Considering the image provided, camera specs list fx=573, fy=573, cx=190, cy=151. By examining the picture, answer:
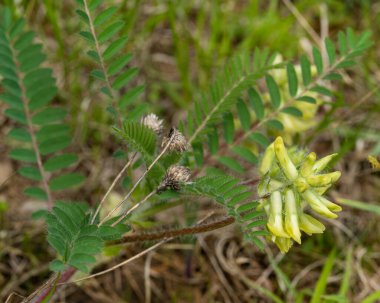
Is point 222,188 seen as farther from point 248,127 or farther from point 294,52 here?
point 294,52

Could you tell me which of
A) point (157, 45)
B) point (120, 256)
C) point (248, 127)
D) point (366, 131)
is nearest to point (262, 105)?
point (248, 127)

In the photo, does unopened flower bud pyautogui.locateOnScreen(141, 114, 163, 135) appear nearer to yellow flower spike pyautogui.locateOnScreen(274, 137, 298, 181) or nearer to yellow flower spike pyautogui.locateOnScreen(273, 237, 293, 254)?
yellow flower spike pyautogui.locateOnScreen(274, 137, 298, 181)

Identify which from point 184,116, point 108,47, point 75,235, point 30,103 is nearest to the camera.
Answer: point 75,235

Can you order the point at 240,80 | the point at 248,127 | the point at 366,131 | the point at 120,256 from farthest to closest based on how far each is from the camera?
the point at 366,131 → the point at 120,256 → the point at 248,127 → the point at 240,80

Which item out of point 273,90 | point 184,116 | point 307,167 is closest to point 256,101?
point 273,90

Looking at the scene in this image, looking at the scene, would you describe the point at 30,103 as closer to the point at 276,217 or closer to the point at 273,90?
the point at 273,90

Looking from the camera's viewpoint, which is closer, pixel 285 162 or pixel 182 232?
pixel 285 162

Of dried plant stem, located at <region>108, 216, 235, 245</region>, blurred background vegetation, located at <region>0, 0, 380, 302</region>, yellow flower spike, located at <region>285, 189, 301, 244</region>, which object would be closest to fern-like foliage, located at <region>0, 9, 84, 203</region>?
blurred background vegetation, located at <region>0, 0, 380, 302</region>
